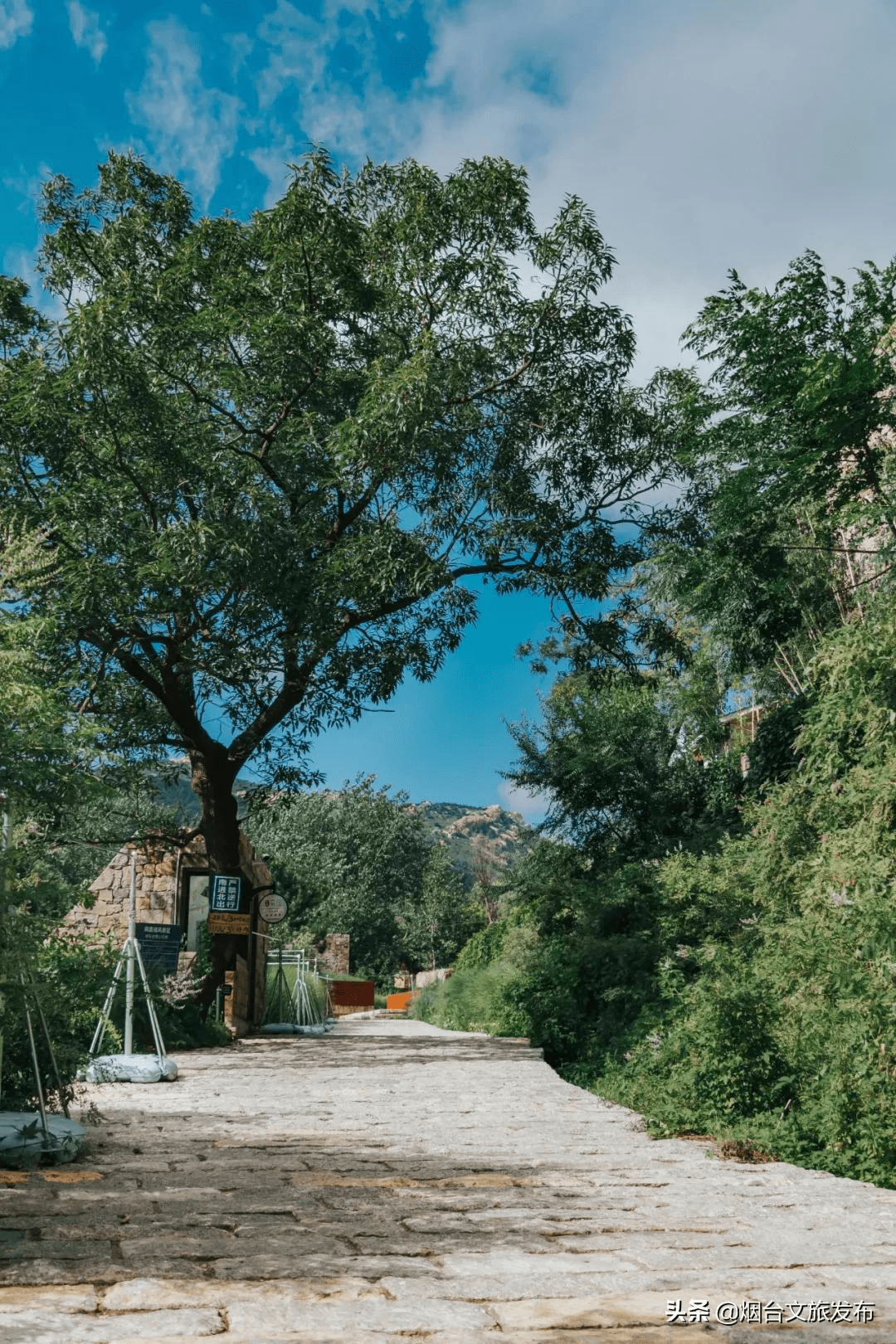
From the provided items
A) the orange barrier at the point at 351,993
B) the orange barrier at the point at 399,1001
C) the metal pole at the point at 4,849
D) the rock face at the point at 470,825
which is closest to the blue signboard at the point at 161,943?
the metal pole at the point at 4,849

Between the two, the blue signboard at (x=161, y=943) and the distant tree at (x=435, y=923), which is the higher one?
the distant tree at (x=435, y=923)

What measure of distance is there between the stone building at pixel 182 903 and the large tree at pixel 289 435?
4.23ft

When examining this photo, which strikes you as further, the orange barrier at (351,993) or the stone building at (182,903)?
the orange barrier at (351,993)

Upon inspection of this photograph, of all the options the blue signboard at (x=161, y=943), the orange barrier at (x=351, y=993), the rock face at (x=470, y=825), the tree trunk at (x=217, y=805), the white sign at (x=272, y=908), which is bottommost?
the orange barrier at (x=351, y=993)

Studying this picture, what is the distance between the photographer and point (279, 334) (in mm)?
12461

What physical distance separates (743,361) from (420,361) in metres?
4.73

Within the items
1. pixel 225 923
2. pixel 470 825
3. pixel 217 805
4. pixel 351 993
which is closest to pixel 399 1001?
pixel 351 993

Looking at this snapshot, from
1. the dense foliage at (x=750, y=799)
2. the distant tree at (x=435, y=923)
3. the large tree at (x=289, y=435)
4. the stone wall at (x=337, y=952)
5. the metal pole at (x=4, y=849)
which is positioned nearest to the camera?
the metal pole at (x=4, y=849)

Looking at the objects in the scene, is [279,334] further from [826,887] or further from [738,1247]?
[738,1247]

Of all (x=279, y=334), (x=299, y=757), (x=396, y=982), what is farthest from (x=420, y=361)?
(x=396, y=982)

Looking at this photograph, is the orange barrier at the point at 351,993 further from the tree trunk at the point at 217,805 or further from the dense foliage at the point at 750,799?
the tree trunk at the point at 217,805

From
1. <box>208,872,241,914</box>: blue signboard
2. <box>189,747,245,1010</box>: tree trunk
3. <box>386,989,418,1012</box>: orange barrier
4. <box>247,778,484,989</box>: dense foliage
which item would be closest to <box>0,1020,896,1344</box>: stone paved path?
<box>208,872,241,914</box>: blue signboard

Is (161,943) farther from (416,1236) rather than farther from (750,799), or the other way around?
(416,1236)

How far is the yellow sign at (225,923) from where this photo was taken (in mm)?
15539
